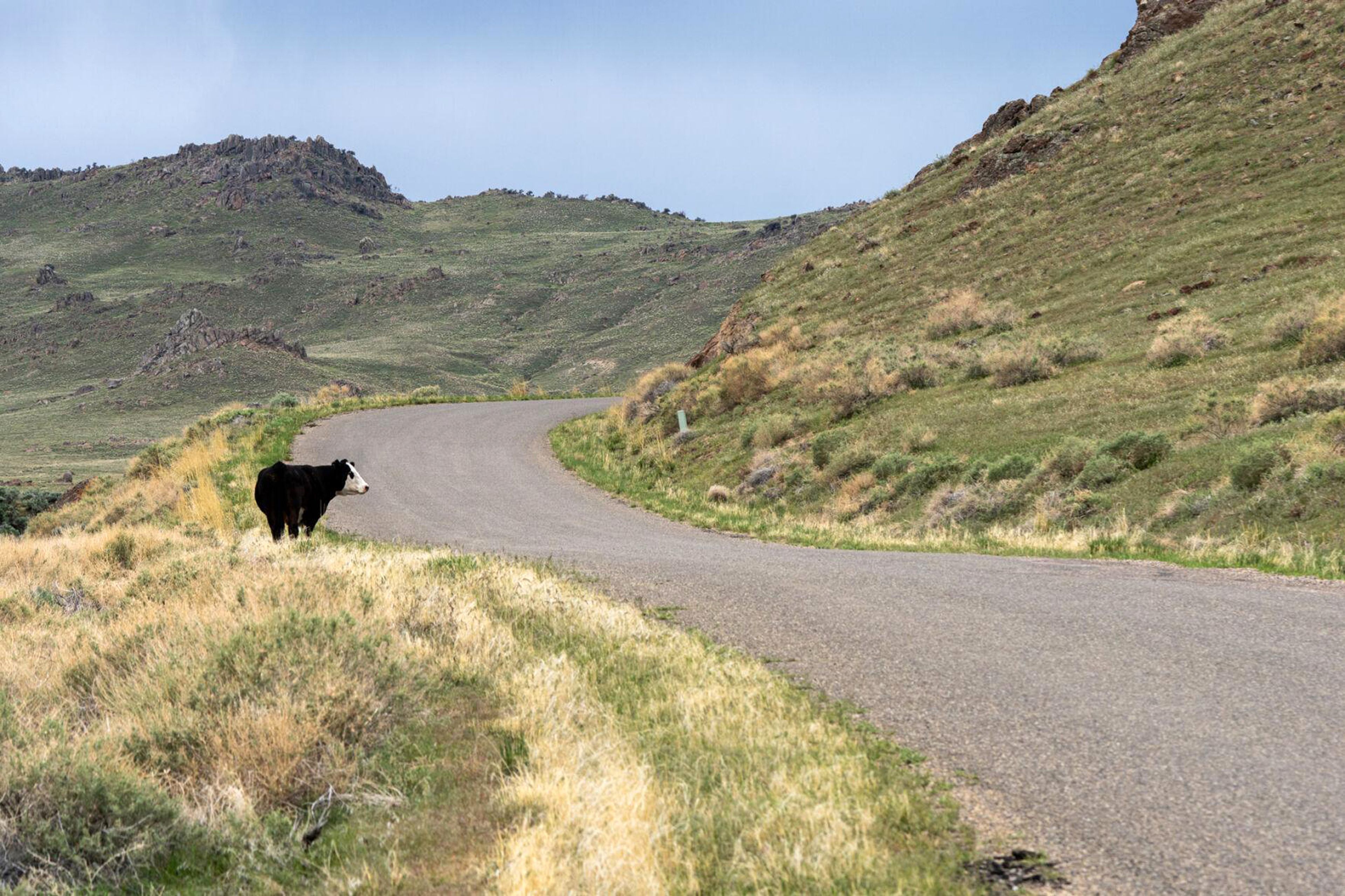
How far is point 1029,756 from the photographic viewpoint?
5.21m

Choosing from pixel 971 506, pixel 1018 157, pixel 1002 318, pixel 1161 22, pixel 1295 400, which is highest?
pixel 1161 22

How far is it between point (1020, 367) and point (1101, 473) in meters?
7.85

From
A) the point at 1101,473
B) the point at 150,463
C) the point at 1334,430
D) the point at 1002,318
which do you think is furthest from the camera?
the point at 150,463

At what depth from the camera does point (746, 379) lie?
99.2 feet

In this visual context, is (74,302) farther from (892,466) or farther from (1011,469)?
(1011,469)

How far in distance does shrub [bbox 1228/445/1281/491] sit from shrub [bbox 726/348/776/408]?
16985 millimetres

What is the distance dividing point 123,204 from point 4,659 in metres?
212

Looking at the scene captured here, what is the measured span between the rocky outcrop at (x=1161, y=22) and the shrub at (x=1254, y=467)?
4417 centimetres

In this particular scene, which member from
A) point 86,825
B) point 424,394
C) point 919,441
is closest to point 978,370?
point 919,441

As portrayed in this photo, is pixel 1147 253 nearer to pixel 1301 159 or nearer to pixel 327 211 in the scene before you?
pixel 1301 159

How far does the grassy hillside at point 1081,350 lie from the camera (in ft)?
46.5

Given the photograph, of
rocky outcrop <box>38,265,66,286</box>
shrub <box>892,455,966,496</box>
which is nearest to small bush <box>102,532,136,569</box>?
shrub <box>892,455,966,496</box>

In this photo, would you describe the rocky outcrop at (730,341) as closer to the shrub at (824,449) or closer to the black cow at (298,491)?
the shrub at (824,449)

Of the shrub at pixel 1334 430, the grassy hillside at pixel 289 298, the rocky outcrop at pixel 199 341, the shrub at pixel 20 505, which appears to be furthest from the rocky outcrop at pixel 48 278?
the shrub at pixel 1334 430
